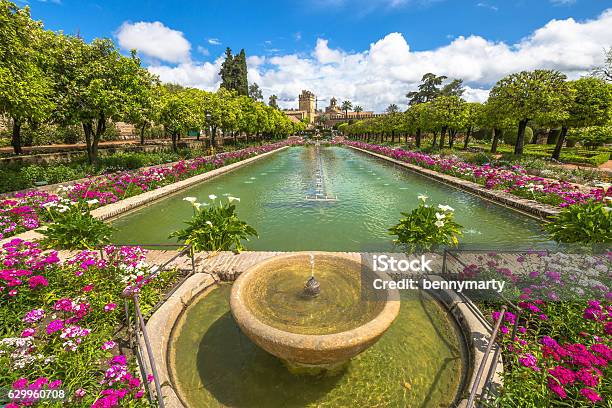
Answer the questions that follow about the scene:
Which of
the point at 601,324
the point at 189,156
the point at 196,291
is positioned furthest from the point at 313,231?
the point at 189,156

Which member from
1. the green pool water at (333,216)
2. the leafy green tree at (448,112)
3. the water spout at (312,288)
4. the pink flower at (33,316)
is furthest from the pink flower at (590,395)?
the leafy green tree at (448,112)

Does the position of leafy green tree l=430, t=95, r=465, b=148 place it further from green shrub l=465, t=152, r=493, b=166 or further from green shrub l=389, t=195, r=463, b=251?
green shrub l=389, t=195, r=463, b=251

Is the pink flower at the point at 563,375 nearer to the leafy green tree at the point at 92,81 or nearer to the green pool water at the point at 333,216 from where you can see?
the green pool water at the point at 333,216

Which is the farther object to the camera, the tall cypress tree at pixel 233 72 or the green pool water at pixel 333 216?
the tall cypress tree at pixel 233 72

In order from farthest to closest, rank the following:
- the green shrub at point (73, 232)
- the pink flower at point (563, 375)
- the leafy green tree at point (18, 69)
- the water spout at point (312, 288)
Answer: the leafy green tree at point (18, 69)
the green shrub at point (73, 232)
the water spout at point (312, 288)
the pink flower at point (563, 375)

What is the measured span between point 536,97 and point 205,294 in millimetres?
22820

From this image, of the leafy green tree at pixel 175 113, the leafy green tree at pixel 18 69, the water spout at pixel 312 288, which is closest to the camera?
the water spout at pixel 312 288

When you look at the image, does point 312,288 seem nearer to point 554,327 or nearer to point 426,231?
point 554,327

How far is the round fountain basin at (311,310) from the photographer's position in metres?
2.58

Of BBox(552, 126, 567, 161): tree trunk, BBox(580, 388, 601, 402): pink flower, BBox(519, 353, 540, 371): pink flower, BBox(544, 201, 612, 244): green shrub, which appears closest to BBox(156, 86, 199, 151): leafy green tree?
BBox(544, 201, 612, 244): green shrub

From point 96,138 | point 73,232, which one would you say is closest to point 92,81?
point 96,138

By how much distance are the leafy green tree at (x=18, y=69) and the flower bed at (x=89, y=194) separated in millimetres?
3191

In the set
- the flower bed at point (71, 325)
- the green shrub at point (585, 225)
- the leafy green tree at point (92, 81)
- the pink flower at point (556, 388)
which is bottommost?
the flower bed at point (71, 325)

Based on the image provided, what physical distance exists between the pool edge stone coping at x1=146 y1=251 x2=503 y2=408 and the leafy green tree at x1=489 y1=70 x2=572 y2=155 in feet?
64.8
